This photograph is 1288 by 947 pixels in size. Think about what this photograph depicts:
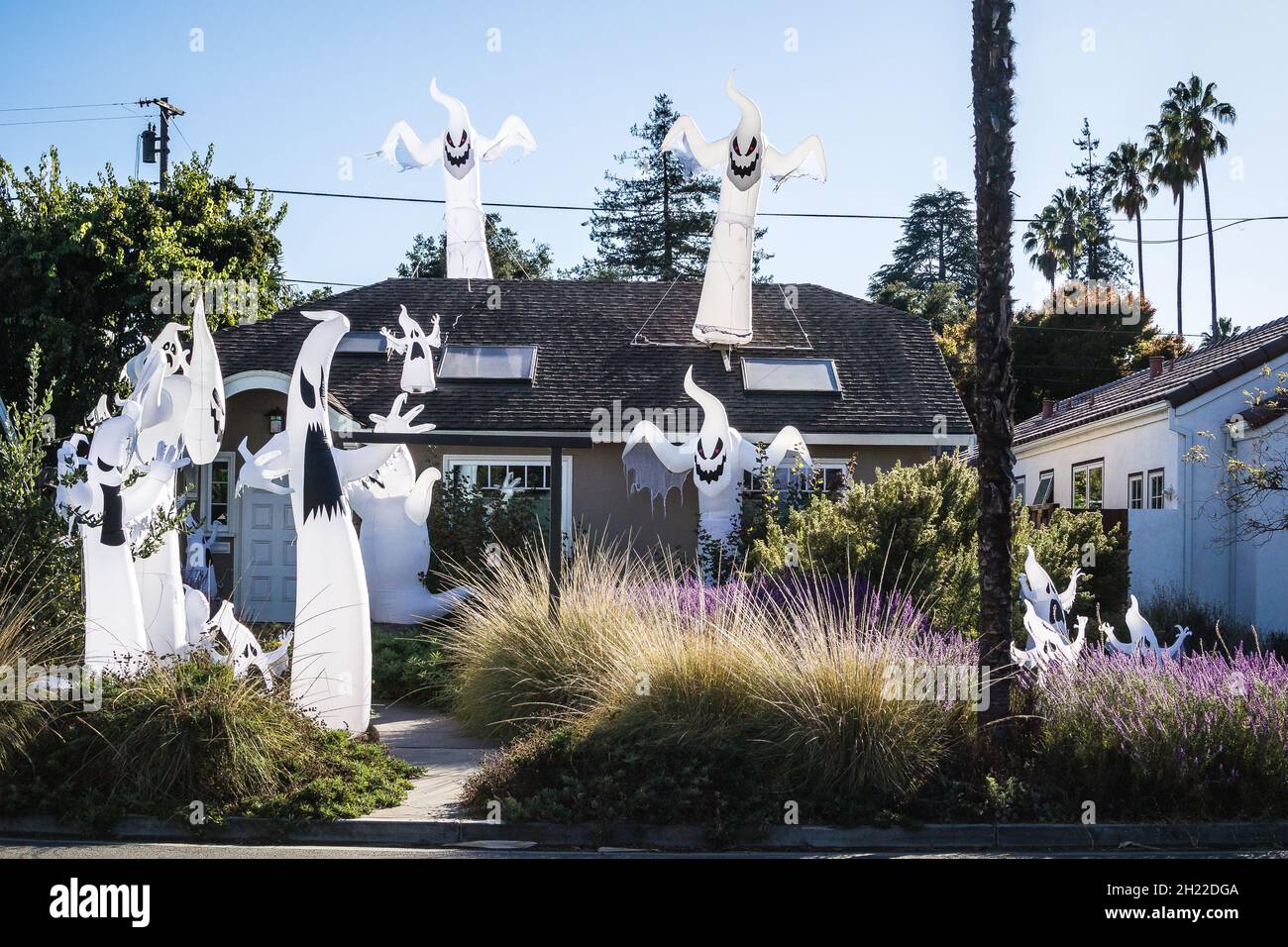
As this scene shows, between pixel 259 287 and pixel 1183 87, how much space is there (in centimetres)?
3002

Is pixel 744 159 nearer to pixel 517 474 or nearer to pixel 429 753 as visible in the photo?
pixel 517 474

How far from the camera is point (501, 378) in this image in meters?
19.0

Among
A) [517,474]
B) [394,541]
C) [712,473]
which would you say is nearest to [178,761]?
[394,541]

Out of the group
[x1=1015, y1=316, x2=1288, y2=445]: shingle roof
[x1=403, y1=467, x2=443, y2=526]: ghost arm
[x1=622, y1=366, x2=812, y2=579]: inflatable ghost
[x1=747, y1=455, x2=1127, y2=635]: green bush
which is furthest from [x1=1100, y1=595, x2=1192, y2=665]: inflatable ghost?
[x1=403, y1=467, x2=443, y2=526]: ghost arm

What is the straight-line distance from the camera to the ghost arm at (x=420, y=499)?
15125 millimetres

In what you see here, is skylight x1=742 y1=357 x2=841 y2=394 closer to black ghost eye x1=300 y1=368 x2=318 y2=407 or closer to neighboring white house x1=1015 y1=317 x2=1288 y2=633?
neighboring white house x1=1015 y1=317 x2=1288 y2=633

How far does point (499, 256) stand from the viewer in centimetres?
4169

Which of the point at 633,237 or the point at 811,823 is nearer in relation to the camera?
the point at 811,823

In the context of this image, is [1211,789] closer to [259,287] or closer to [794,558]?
[794,558]

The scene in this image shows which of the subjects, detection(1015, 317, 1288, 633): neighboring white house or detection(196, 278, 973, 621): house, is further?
detection(196, 278, 973, 621): house

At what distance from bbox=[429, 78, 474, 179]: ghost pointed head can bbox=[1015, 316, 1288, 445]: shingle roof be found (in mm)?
12223

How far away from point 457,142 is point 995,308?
14575mm

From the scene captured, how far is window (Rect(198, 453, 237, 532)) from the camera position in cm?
1822

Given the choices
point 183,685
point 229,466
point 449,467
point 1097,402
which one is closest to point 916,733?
point 183,685
